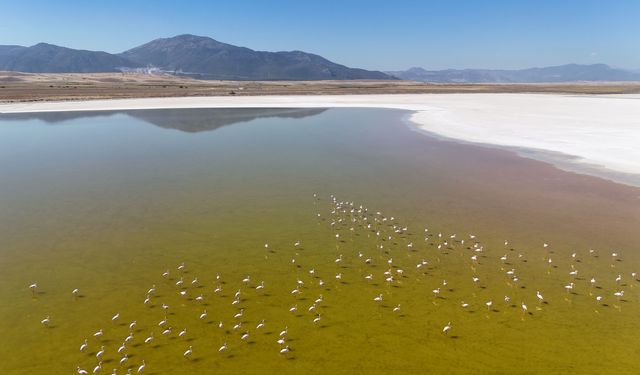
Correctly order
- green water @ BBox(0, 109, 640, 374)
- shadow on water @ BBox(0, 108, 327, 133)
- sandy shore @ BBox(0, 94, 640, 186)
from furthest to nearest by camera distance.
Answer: shadow on water @ BBox(0, 108, 327, 133)
sandy shore @ BBox(0, 94, 640, 186)
green water @ BBox(0, 109, 640, 374)

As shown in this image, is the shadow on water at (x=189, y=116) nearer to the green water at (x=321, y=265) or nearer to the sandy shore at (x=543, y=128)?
the sandy shore at (x=543, y=128)

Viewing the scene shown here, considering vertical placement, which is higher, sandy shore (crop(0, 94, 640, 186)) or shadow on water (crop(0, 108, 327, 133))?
sandy shore (crop(0, 94, 640, 186))

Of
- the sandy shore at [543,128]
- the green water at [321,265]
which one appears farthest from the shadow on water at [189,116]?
the green water at [321,265]

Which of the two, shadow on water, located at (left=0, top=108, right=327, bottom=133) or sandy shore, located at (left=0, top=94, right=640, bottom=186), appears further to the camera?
shadow on water, located at (left=0, top=108, right=327, bottom=133)

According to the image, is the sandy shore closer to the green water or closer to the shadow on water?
the green water

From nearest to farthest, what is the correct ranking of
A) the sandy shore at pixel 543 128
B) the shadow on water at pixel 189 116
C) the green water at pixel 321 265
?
1. the green water at pixel 321 265
2. the sandy shore at pixel 543 128
3. the shadow on water at pixel 189 116

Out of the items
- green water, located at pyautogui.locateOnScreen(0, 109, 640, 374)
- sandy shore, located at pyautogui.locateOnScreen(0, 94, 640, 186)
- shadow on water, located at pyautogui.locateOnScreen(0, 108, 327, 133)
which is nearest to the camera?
green water, located at pyautogui.locateOnScreen(0, 109, 640, 374)

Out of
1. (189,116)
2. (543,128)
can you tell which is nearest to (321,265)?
(543,128)

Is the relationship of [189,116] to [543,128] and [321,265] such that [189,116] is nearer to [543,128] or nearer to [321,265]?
[543,128]

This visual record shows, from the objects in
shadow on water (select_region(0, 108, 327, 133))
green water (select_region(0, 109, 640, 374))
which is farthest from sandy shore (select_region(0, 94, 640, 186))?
shadow on water (select_region(0, 108, 327, 133))
